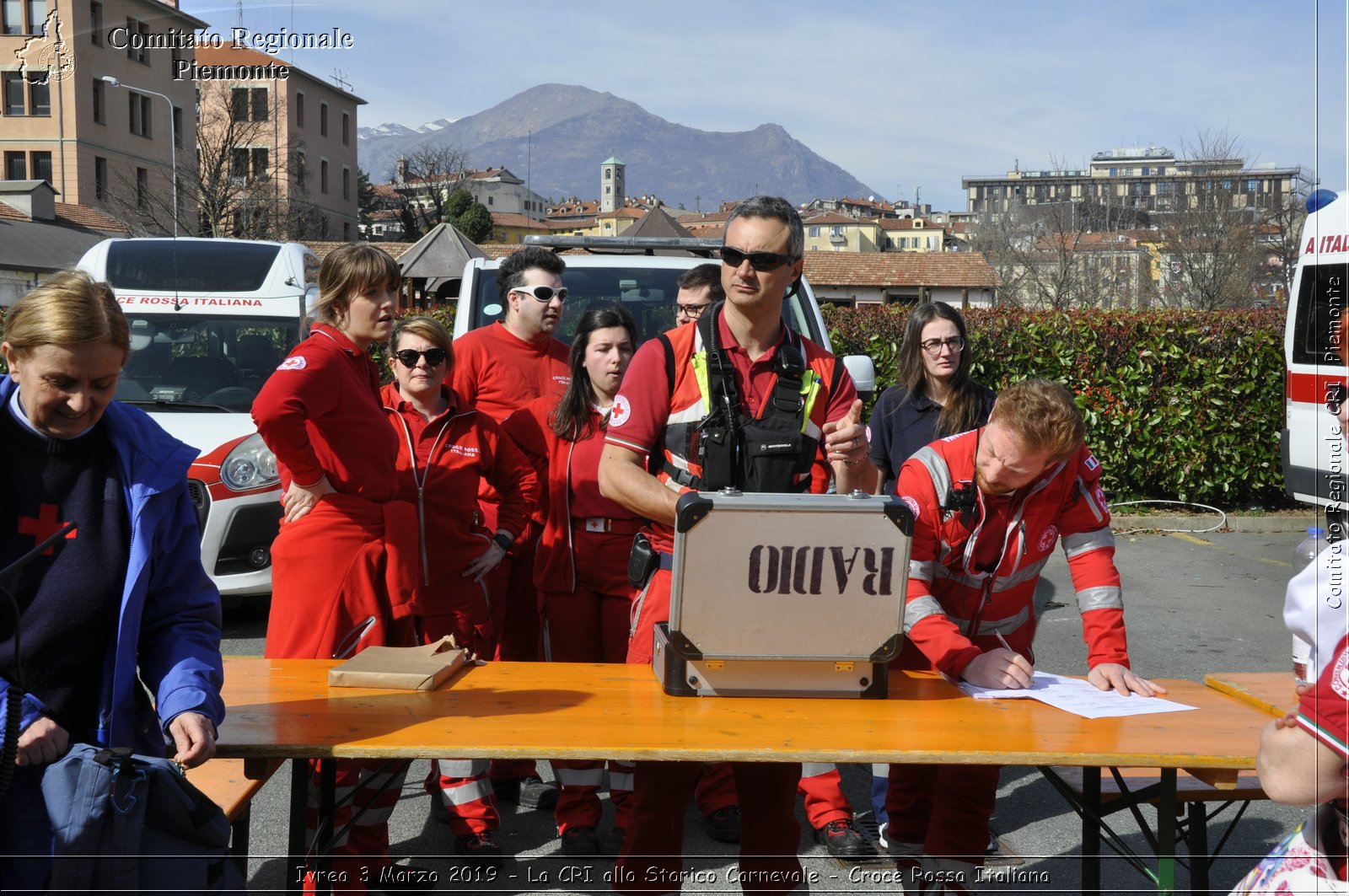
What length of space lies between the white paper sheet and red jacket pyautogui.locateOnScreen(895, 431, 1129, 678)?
115 millimetres

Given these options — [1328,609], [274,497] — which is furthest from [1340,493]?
[274,497]

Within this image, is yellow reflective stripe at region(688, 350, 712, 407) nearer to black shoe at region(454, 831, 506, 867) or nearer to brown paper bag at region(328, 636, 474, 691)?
brown paper bag at region(328, 636, 474, 691)

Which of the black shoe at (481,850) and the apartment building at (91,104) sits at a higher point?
the apartment building at (91,104)

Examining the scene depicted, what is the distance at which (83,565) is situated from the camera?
99.0 inches

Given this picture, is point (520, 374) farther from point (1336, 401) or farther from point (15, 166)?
point (15, 166)

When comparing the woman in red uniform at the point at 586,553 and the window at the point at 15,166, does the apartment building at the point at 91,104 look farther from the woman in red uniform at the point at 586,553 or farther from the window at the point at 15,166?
the woman in red uniform at the point at 586,553

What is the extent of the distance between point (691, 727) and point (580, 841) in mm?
1756

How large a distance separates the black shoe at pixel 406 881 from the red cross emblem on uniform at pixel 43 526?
197cm

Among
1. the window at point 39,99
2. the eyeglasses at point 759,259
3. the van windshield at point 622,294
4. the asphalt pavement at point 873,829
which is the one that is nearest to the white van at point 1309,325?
the asphalt pavement at point 873,829

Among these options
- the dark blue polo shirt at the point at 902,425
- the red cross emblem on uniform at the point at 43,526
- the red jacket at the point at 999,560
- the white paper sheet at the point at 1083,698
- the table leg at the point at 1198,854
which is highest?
the dark blue polo shirt at the point at 902,425

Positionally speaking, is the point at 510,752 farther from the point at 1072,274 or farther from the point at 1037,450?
the point at 1072,274

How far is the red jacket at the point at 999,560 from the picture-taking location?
133 inches

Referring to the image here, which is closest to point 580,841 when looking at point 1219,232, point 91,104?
point 1219,232

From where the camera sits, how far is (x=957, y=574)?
11.7 ft
